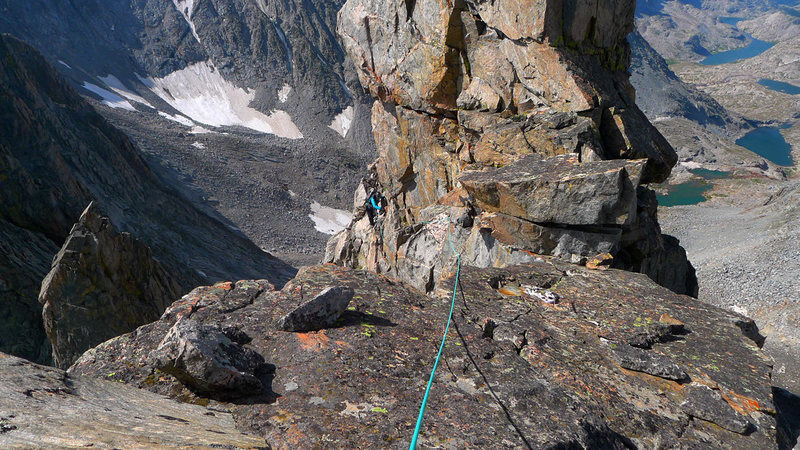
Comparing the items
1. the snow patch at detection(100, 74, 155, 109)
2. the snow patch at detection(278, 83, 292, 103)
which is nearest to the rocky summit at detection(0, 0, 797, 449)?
the snow patch at detection(100, 74, 155, 109)

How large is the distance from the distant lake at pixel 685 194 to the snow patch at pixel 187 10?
148 meters

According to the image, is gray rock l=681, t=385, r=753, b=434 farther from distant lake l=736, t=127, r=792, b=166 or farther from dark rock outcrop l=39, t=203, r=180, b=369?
distant lake l=736, t=127, r=792, b=166

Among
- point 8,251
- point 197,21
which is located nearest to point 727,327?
point 8,251

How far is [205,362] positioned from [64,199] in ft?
99.9

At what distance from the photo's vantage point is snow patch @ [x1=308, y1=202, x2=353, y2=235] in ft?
295

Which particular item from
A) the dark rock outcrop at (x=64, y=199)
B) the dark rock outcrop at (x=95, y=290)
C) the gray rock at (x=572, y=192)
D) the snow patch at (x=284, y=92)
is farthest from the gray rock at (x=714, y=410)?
the snow patch at (x=284, y=92)

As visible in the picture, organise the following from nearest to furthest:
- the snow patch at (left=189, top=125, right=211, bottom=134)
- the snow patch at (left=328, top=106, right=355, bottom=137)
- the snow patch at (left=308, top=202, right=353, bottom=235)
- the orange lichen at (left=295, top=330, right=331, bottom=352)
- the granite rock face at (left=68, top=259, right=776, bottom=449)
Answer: the granite rock face at (left=68, top=259, right=776, bottom=449) → the orange lichen at (left=295, top=330, right=331, bottom=352) → the snow patch at (left=308, top=202, right=353, bottom=235) → the snow patch at (left=189, top=125, right=211, bottom=134) → the snow patch at (left=328, top=106, right=355, bottom=137)

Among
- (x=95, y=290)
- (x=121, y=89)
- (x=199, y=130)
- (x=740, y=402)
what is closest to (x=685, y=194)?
(x=199, y=130)

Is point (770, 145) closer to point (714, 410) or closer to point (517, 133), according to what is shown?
point (517, 133)

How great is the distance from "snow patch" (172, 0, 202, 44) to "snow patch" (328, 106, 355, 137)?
5669 centimetres

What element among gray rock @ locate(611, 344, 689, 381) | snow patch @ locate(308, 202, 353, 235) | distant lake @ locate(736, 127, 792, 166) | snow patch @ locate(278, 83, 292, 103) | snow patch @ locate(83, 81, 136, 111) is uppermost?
distant lake @ locate(736, 127, 792, 166)

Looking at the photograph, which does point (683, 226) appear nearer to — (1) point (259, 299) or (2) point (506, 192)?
(2) point (506, 192)

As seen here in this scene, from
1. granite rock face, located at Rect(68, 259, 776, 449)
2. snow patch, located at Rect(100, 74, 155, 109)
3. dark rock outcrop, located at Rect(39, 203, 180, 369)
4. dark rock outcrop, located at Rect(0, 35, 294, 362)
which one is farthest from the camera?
snow patch, located at Rect(100, 74, 155, 109)

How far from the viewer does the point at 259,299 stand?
28.2 ft
